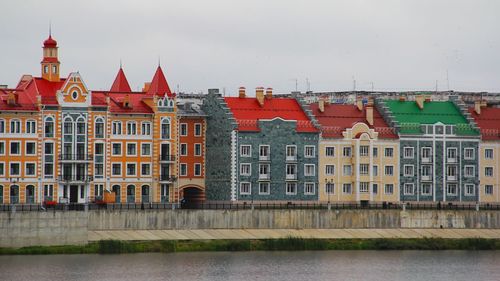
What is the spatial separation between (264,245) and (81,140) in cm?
2169

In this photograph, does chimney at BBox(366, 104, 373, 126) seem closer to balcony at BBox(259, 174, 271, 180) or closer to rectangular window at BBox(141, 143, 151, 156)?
balcony at BBox(259, 174, 271, 180)

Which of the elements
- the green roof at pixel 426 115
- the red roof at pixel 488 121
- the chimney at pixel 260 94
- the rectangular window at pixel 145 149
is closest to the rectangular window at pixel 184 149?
the rectangular window at pixel 145 149

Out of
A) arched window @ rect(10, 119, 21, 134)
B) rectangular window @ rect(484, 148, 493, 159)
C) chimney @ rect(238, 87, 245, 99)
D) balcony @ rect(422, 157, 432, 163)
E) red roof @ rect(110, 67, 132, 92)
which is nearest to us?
arched window @ rect(10, 119, 21, 134)

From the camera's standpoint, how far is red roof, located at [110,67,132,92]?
150 m

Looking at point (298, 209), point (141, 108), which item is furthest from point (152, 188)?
point (298, 209)

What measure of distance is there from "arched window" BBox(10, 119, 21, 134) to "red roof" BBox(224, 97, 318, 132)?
18823 mm

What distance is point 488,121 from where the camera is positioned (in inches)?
5945

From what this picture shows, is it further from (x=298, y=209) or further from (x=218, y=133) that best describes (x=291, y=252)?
(x=218, y=133)

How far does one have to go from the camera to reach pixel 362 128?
144500mm

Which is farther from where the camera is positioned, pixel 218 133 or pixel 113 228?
pixel 218 133

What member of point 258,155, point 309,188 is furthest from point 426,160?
point 258,155

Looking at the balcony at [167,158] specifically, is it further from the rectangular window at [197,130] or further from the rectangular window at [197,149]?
the rectangular window at [197,130]

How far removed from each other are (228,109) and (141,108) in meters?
7.42

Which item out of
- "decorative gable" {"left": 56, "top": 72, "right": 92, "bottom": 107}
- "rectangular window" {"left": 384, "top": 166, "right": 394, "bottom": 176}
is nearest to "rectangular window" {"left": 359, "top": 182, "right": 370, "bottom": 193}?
"rectangular window" {"left": 384, "top": 166, "right": 394, "bottom": 176}
